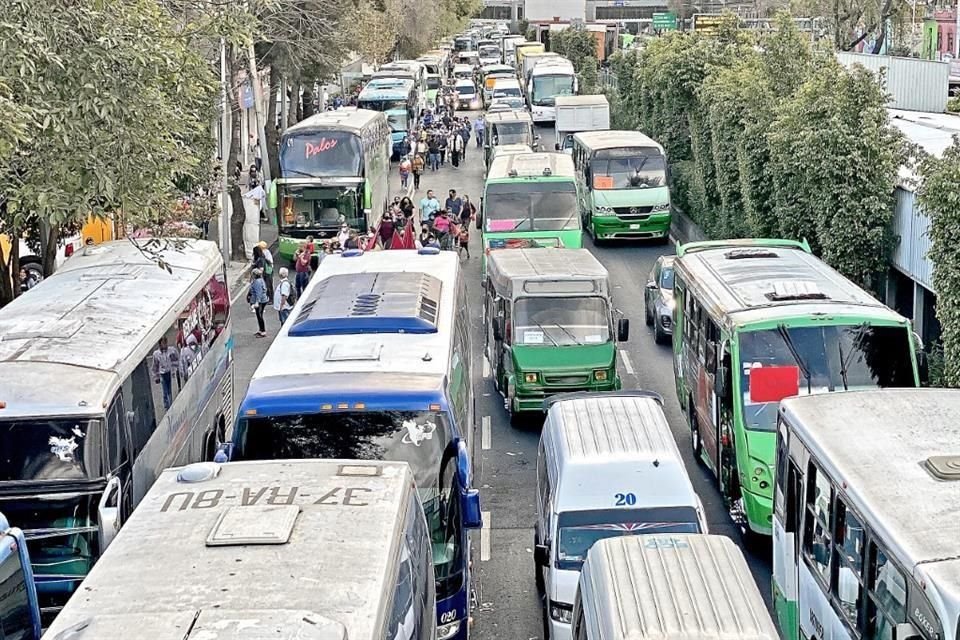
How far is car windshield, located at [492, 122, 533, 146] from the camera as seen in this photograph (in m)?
46.2

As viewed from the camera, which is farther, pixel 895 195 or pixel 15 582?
pixel 895 195

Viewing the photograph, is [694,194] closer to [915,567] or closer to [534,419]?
[534,419]

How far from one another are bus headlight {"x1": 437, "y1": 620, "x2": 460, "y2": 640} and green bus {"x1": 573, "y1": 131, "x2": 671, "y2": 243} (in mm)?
22343

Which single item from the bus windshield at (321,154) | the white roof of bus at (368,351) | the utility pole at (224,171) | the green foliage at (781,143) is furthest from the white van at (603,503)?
the bus windshield at (321,154)

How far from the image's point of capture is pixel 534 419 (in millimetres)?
19062

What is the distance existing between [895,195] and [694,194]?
13251mm

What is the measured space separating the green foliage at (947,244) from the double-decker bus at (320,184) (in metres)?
18.3

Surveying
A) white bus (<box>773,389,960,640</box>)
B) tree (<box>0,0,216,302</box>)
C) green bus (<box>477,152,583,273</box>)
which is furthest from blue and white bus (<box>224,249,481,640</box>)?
green bus (<box>477,152,583,273</box>)

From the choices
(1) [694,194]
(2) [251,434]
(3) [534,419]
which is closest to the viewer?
(2) [251,434]

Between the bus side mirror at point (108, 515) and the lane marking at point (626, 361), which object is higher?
the bus side mirror at point (108, 515)

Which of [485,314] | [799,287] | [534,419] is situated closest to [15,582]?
[799,287]

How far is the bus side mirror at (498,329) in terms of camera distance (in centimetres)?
1941

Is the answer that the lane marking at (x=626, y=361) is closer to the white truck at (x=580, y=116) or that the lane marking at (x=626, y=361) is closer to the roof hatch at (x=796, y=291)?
the roof hatch at (x=796, y=291)

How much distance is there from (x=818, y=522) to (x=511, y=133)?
37.6 meters
